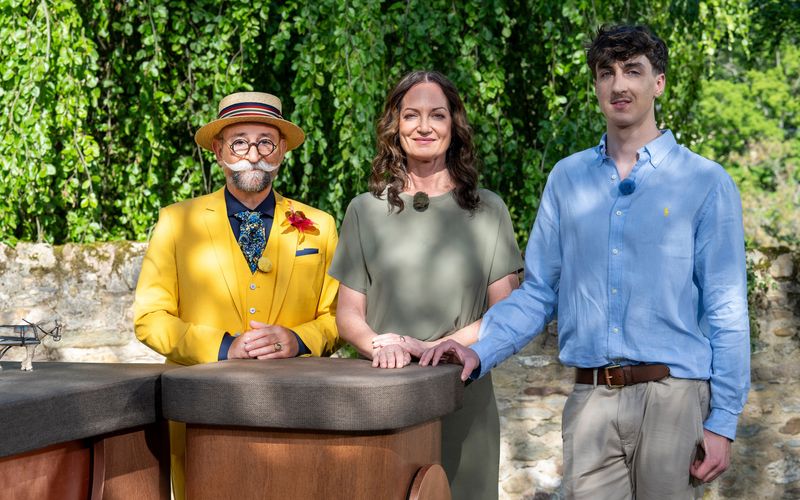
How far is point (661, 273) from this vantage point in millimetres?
2531

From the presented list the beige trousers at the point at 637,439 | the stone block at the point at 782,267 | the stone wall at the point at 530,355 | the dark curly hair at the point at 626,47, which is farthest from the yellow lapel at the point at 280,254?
the stone block at the point at 782,267

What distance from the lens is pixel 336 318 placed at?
2961 millimetres

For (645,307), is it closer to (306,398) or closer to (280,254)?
(306,398)

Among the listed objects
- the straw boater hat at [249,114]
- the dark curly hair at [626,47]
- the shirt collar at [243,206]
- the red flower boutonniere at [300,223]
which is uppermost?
the dark curly hair at [626,47]

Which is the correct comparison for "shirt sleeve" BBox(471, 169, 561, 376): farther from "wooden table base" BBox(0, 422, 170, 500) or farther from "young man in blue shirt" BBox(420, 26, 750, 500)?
"wooden table base" BBox(0, 422, 170, 500)

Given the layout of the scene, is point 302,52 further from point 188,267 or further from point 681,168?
point 681,168

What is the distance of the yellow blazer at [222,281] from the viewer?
304cm

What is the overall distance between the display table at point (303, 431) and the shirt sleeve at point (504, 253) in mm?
661

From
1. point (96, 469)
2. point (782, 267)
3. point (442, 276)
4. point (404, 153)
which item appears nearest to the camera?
point (96, 469)

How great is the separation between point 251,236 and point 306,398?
38.3 inches

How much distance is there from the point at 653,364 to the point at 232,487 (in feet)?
3.47

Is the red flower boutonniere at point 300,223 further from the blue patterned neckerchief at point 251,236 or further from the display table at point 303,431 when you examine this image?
the display table at point 303,431

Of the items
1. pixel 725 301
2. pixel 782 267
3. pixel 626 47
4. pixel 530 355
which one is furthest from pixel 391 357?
pixel 782 267

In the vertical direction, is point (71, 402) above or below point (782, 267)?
below
